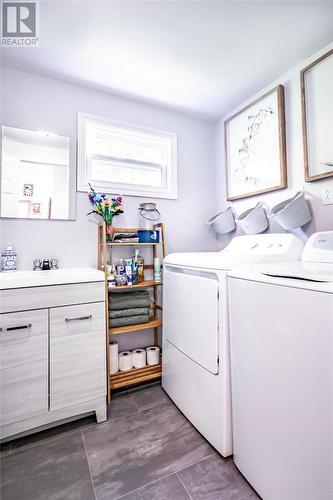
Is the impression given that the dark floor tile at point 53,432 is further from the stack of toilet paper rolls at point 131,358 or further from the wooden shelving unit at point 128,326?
the stack of toilet paper rolls at point 131,358

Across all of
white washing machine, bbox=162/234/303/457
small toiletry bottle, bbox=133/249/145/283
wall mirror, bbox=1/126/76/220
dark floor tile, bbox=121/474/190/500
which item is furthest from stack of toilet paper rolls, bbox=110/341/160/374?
wall mirror, bbox=1/126/76/220

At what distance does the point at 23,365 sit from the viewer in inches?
49.3

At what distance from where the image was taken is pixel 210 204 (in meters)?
2.45

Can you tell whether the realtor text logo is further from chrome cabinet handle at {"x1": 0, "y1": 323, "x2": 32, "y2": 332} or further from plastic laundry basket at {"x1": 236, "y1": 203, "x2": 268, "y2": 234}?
plastic laundry basket at {"x1": 236, "y1": 203, "x2": 268, "y2": 234}

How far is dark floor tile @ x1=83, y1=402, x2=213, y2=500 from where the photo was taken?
1.11 metres

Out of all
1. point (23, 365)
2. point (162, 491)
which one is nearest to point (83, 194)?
point (23, 365)

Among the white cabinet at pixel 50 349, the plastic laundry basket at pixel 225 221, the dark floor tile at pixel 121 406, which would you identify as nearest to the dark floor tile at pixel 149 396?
the dark floor tile at pixel 121 406

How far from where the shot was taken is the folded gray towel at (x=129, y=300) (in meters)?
1.79

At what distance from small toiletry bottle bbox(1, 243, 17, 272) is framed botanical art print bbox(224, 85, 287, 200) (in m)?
1.86

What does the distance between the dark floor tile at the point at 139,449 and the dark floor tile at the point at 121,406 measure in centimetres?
5

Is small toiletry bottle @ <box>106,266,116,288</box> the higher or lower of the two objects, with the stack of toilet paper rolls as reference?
higher

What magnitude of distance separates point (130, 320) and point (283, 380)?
3.90ft

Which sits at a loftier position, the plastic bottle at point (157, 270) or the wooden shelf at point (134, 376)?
the plastic bottle at point (157, 270)

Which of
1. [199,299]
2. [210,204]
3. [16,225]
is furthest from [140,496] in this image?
[210,204]
